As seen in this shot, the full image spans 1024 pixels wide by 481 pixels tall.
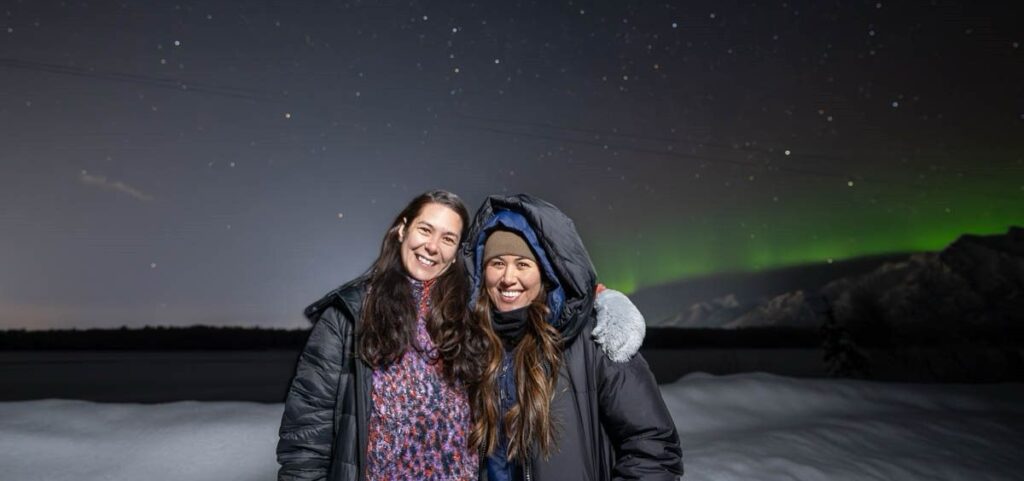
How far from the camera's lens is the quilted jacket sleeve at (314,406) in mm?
1974

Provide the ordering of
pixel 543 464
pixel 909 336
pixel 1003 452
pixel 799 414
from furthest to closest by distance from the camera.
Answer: pixel 909 336
pixel 799 414
pixel 1003 452
pixel 543 464

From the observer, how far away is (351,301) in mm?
2109

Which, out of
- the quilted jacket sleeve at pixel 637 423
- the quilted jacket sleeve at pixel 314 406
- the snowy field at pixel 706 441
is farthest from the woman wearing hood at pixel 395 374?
the snowy field at pixel 706 441

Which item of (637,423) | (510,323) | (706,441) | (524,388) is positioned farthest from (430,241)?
(706,441)

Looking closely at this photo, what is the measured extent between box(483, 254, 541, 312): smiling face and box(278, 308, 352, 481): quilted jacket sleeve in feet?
1.97

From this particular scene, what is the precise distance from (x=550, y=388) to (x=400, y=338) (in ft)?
2.05

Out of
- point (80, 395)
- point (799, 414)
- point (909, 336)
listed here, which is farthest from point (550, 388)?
point (909, 336)

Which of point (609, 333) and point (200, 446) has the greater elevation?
point (609, 333)

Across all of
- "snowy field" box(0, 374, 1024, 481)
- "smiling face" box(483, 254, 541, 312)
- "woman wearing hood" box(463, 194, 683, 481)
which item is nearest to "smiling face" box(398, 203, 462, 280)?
"woman wearing hood" box(463, 194, 683, 481)

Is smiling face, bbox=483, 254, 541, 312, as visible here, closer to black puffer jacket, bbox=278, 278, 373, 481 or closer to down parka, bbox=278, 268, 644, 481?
down parka, bbox=278, 268, 644, 481

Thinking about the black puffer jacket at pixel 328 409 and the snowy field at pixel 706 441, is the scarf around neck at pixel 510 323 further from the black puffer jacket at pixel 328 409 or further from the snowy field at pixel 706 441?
the snowy field at pixel 706 441

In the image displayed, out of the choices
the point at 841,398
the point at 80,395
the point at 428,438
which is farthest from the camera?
the point at 80,395

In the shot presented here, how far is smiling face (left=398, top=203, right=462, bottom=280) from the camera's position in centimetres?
222

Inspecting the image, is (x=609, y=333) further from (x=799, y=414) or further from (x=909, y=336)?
(x=909, y=336)
